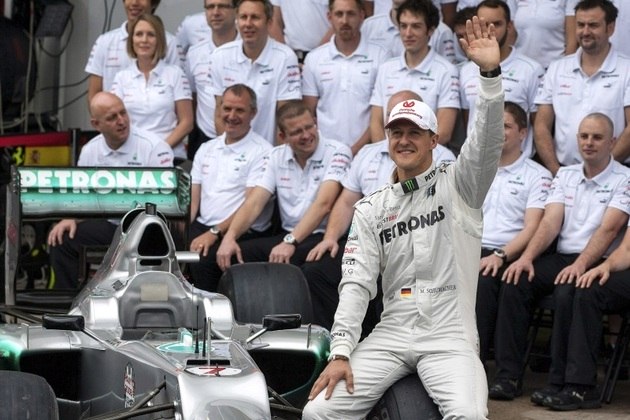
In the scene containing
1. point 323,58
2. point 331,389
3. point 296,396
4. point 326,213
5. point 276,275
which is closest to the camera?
point 331,389

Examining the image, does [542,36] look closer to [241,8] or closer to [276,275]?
[241,8]

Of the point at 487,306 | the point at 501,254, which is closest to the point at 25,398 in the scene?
the point at 487,306

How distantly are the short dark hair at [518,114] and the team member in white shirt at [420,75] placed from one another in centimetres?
74

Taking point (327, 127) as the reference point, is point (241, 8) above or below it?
above

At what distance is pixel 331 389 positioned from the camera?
6.51 m

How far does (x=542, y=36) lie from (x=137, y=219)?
178 inches

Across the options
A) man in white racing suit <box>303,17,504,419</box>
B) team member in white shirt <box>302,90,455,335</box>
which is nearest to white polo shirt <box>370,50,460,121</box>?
team member in white shirt <box>302,90,455,335</box>

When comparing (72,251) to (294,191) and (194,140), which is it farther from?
(194,140)

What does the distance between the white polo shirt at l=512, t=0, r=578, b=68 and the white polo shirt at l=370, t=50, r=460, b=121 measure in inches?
26.9

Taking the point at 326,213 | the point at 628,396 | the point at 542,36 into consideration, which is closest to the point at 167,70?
the point at 326,213

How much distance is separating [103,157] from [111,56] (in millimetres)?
1516

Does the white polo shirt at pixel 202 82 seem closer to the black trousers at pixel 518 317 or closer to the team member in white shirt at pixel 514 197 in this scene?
the team member in white shirt at pixel 514 197

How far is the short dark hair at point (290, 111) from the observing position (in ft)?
34.8

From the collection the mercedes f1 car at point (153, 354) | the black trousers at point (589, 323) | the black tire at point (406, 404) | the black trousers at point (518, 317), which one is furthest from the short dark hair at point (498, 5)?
the black tire at point (406, 404)
